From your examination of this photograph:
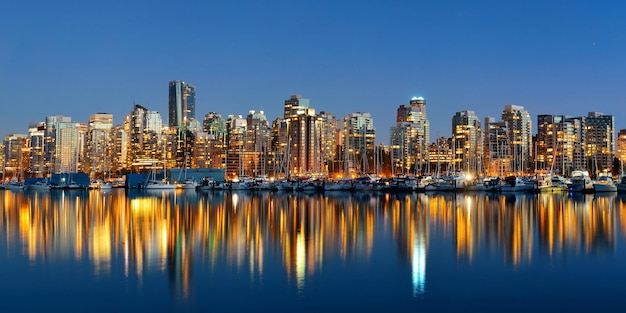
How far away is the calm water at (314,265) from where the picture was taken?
61.2 feet

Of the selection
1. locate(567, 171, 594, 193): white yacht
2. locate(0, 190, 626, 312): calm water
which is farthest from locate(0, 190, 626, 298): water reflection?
locate(567, 171, 594, 193): white yacht

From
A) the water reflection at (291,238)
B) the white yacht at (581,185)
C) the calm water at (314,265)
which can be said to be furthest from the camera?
the white yacht at (581,185)

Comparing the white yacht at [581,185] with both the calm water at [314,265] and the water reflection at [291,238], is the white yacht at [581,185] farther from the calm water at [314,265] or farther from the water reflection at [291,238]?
the calm water at [314,265]

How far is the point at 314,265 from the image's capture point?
24.1 meters

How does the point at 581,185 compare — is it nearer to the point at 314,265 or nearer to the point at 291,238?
the point at 291,238

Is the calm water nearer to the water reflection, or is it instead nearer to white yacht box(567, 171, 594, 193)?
the water reflection

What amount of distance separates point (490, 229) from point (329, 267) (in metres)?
16.5

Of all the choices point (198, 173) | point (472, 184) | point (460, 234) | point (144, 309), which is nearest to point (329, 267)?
point (144, 309)

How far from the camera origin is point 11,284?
21156 millimetres

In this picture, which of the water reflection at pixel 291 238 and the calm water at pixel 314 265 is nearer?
the calm water at pixel 314 265

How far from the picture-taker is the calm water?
1866 centimetres

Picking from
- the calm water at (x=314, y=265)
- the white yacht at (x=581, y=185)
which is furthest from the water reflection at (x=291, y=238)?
the white yacht at (x=581, y=185)

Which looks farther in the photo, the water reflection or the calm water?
the water reflection

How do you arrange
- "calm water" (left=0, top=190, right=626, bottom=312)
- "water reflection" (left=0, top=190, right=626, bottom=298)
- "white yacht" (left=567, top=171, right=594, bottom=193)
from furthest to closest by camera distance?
"white yacht" (left=567, top=171, right=594, bottom=193) < "water reflection" (left=0, top=190, right=626, bottom=298) < "calm water" (left=0, top=190, right=626, bottom=312)
